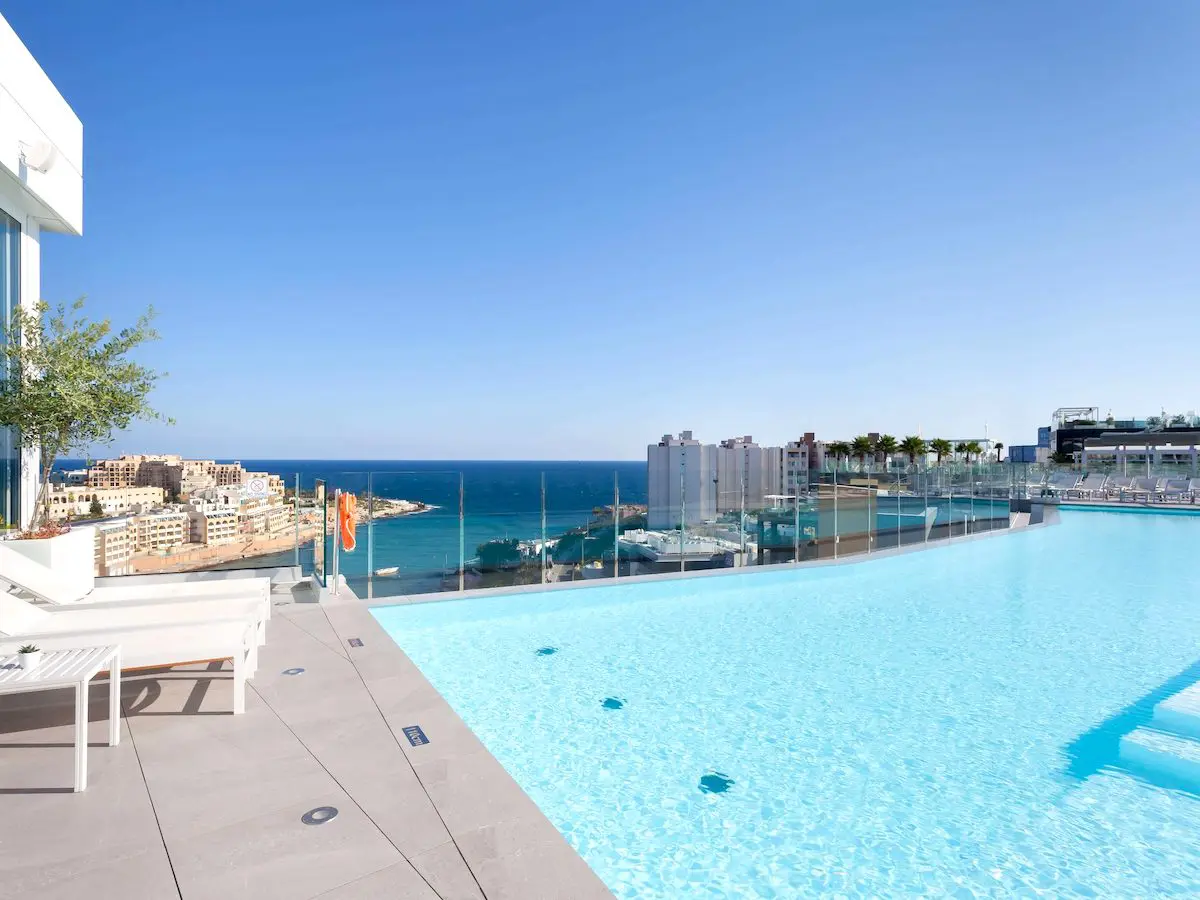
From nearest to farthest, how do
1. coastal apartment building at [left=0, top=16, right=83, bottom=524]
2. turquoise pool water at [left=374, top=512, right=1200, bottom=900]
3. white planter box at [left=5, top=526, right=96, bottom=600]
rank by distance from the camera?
turquoise pool water at [left=374, top=512, right=1200, bottom=900], white planter box at [left=5, top=526, right=96, bottom=600], coastal apartment building at [left=0, top=16, right=83, bottom=524]

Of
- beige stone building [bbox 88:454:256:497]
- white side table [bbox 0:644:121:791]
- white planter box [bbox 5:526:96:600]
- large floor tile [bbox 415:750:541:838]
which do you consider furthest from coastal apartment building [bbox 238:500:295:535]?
large floor tile [bbox 415:750:541:838]

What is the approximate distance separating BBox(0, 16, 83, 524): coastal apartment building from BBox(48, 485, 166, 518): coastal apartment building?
0.41 metres

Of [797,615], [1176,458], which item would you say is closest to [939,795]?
[797,615]

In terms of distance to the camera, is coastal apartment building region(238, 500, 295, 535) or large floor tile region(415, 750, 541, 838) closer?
large floor tile region(415, 750, 541, 838)

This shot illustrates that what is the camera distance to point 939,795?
3.26m

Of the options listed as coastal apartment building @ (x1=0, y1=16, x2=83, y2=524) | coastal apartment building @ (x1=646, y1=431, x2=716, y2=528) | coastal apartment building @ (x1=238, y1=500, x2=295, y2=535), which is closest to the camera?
coastal apartment building @ (x1=0, y1=16, x2=83, y2=524)

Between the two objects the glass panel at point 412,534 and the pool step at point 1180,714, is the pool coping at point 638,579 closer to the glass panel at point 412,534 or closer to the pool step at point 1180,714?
the glass panel at point 412,534

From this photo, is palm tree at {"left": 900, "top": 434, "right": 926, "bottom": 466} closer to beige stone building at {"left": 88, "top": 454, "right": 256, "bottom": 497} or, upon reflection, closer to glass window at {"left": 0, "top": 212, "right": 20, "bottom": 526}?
beige stone building at {"left": 88, "top": 454, "right": 256, "bottom": 497}

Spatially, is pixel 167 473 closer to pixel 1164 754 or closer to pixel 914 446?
pixel 1164 754

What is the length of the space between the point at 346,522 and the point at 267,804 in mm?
4351

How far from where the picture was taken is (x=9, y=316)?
554 centimetres

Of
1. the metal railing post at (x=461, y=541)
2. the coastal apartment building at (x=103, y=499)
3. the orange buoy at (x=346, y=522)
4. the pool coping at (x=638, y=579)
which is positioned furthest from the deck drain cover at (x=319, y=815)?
the coastal apartment building at (x=103, y=499)

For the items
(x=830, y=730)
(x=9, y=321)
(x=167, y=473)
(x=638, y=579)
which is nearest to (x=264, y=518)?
(x=167, y=473)

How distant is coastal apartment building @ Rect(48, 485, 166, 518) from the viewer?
18.3 feet
